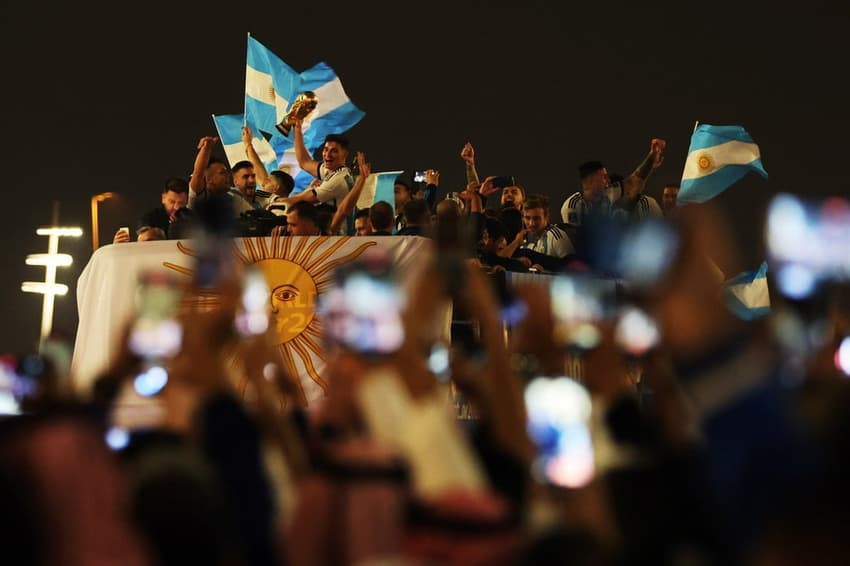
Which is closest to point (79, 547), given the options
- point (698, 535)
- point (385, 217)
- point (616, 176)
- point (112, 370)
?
point (112, 370)

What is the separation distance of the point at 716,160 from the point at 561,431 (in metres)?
8.24

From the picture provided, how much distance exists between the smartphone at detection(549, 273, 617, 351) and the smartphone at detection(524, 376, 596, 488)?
0.26m

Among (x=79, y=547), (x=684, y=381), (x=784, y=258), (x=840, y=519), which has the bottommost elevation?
(x=79, y=547)

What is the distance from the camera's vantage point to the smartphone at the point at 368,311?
3258 millimetres

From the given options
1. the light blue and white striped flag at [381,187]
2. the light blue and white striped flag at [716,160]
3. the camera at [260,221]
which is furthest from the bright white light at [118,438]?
the light blue and white striped flag at [381,187]

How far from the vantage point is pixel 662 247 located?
2490mm

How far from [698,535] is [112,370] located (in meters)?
1.54

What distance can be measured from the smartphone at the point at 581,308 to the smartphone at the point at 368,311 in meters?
0.39

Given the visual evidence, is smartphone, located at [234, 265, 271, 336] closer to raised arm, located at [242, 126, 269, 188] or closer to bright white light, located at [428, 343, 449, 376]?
bright white light, located at [428, 343, 449, 376]

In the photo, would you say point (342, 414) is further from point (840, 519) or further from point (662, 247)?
point (840, 519)

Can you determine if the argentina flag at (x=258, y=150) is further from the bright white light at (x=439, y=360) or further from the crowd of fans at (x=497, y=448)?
the crowd of fans at (x=497, y=448)

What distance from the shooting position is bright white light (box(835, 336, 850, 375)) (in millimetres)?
3941

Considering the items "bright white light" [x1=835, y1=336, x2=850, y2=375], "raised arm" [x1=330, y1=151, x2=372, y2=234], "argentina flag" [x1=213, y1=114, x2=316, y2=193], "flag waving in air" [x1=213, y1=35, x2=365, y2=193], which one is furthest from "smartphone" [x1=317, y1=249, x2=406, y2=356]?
"flag waving in air" [x1=213, y1=35, x2=365, y2=193]

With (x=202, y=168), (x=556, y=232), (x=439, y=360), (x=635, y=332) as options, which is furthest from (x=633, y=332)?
(x=202, y=168)
